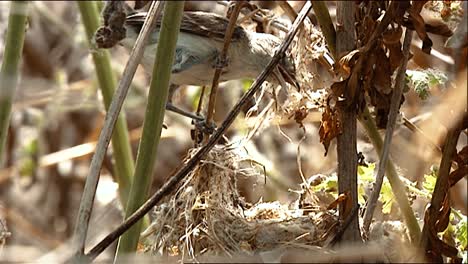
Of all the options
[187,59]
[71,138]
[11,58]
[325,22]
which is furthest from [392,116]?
[71,138]

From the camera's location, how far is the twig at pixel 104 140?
127cm

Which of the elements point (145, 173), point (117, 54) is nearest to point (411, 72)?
point (145, 173)

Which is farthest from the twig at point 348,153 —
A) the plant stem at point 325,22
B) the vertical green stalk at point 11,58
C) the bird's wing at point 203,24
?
the bird's wing at point 203,24

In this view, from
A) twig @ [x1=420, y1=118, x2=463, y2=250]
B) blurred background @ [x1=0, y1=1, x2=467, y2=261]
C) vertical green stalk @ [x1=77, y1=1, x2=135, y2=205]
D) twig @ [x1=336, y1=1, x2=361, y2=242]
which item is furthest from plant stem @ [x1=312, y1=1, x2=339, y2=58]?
blurred background @ [x1=0, y1=1, x2=467, y2=261]

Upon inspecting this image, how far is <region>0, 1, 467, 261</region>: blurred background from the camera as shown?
3.19m

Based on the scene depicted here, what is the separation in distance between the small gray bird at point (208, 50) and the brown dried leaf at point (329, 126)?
1.99 feet

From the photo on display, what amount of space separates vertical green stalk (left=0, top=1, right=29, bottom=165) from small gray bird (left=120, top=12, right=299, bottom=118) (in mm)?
684

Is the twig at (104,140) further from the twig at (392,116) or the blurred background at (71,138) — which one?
the blurred background at (71,138)

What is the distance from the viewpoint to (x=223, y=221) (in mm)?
1670

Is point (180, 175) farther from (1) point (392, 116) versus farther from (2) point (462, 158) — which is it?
(2) point (462, 158)

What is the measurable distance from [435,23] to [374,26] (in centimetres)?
13

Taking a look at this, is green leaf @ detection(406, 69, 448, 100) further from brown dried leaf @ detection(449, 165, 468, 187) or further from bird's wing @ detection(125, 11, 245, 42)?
bird's wing @ detection(125, 11, 245, 42)

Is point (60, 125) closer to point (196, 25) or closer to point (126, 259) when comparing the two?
point (196, 25)

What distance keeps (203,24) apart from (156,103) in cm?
113
